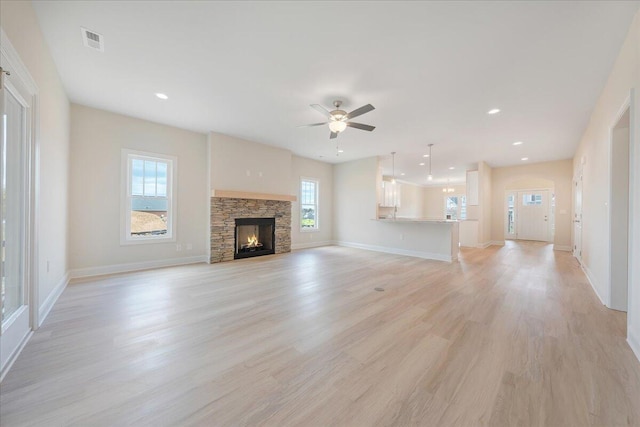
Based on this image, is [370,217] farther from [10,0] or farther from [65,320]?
[10,0]

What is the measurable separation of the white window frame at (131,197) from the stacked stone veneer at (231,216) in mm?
776

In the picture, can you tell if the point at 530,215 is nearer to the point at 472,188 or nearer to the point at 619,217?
the point at 472,188

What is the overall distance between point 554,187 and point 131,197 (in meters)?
11.8

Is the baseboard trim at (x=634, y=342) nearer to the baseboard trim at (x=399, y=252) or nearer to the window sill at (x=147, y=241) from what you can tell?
the baseboard trim at (x=399, y=252)

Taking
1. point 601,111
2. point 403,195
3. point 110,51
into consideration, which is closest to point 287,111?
point 110,51

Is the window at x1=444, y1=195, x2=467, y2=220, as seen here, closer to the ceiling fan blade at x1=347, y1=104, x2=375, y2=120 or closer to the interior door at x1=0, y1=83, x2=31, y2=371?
the ceiling fan blade at x1=347, y1=104, x2=375, y2=120

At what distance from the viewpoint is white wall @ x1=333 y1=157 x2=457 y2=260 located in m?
6.04

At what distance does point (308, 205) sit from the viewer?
7773 millimetres

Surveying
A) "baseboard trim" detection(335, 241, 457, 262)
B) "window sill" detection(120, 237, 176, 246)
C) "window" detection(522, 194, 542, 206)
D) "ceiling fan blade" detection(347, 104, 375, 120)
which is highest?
"ceiling fan blade" detection(347, 104, 375, 120)

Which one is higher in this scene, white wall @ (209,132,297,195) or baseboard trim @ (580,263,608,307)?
white wall @ (209,132,297,195)

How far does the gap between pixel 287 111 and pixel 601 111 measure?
4.50 m

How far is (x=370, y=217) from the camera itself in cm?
734

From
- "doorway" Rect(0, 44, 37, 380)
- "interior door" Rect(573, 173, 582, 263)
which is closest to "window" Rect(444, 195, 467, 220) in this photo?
"interior door" Rect(573, 173, 582, 263)

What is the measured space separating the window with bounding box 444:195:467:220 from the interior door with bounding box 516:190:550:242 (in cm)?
300
